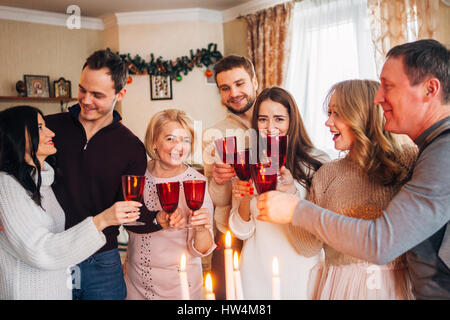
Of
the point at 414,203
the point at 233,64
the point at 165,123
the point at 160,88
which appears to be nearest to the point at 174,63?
the point at 160,88

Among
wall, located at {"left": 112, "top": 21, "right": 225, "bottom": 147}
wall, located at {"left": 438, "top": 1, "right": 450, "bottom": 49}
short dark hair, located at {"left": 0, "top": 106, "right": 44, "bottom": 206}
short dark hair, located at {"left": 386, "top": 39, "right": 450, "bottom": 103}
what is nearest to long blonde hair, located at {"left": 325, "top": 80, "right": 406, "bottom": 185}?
short dark hair, located at {"left": 386, "top": 39, "right": 450, "bottom": 103}

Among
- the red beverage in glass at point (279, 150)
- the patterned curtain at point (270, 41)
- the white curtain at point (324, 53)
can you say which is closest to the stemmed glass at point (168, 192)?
the red beverage in glass at point (279, 150)

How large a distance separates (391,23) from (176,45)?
2.55m

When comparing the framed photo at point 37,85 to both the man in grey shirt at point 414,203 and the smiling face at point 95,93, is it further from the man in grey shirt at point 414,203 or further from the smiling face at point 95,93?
the man in grey shirt at point 414,203

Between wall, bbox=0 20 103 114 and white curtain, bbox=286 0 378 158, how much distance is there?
8.81ft

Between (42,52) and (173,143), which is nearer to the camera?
(173,143)

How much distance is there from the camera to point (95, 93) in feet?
4.98

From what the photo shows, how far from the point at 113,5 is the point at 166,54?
0.83 metres

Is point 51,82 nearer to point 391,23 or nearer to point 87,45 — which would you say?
point 87,45

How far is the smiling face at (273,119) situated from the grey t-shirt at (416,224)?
0.58 meters

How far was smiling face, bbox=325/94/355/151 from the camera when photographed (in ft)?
4.06

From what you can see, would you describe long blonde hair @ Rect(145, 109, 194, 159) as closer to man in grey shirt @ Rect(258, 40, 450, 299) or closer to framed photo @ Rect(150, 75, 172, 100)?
man in grey shirt @ Rect(258, 40, 450, 299)

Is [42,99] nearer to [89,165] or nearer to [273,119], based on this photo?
[89,165]
